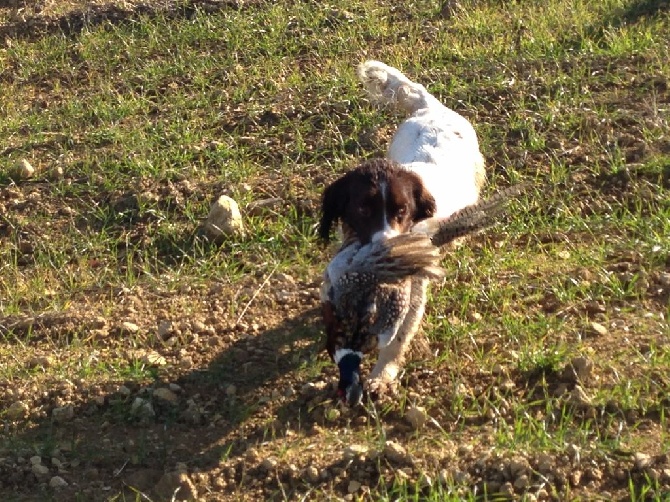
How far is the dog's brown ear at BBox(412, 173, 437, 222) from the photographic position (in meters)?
4.52

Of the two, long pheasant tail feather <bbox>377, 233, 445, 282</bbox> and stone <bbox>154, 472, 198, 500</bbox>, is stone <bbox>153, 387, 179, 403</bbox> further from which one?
long pheasant tail feather <bbox>377, 233, 445, 282</bbox>

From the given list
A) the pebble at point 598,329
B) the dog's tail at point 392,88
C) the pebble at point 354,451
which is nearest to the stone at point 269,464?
the pebble at point 354,451

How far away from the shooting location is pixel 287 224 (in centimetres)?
Answer: 559

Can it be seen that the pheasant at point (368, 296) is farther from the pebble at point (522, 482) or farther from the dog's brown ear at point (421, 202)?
the pebble at point (522, 482)

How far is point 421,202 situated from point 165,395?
129cm

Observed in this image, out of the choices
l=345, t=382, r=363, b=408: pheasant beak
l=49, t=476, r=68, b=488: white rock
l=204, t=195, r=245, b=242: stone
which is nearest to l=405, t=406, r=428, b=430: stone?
l=345, t=382, r=363, b=408: pheasant beak

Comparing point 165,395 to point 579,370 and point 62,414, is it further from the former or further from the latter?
point 579,370

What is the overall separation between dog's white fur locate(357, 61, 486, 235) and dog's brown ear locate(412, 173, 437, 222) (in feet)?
0.17

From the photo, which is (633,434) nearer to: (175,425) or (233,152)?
(175,425)

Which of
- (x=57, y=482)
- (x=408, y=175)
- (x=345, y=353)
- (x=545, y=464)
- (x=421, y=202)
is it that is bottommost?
(x=57, y=482)

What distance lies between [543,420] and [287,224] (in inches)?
81.8

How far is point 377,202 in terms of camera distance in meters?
4.33

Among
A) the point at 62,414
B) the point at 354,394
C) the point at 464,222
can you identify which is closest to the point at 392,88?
the point at 464,222

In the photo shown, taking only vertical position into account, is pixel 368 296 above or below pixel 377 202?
below
